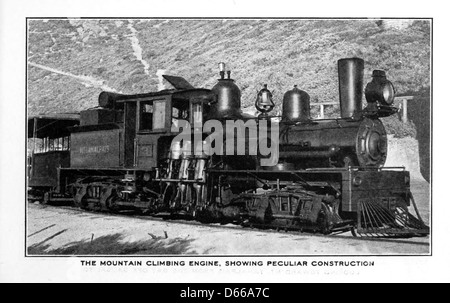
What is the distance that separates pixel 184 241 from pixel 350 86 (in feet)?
11.4

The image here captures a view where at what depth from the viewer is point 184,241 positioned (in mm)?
8586

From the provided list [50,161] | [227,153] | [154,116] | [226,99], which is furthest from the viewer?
[50,161]

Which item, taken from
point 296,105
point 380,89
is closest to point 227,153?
point 296,105

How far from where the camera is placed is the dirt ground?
8.27 metres

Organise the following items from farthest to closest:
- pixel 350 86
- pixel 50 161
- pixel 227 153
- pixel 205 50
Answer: pixel 50 161 → pixel 205 50 → pixel 227 153 → pixel 350 86

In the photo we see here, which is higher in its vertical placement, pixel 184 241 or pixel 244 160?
pixel 244 160

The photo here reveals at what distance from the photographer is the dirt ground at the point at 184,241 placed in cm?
827

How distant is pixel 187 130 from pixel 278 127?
156 cm

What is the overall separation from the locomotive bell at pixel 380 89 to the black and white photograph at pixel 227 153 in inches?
0.8

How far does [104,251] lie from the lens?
8406 mm

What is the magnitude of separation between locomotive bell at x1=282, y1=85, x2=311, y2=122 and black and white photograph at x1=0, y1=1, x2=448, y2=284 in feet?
0.12

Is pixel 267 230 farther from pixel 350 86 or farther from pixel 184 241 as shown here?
pixel 350 86

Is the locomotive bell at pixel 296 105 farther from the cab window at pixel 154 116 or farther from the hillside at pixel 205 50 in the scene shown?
the cab window at pixel 154 116
